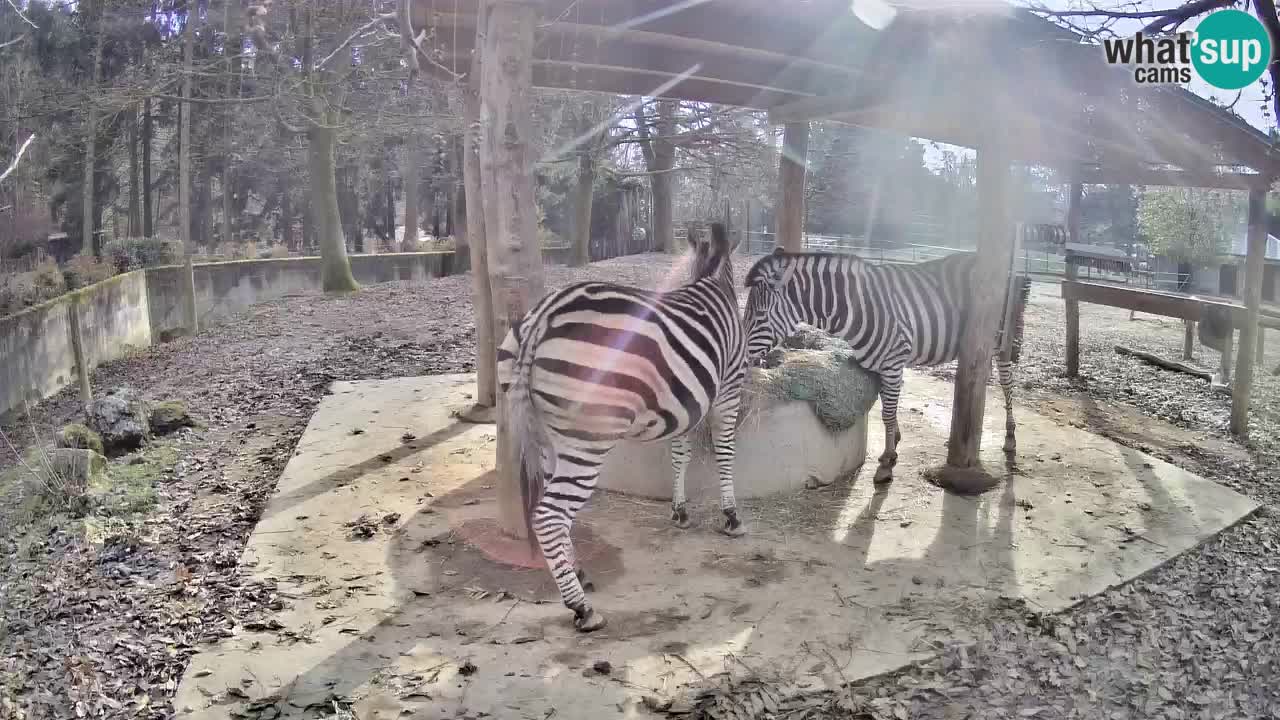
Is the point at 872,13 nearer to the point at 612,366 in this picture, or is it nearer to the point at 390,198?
the point at 612,366

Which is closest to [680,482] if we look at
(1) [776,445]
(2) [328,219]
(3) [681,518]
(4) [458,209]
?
(3) [681,518]

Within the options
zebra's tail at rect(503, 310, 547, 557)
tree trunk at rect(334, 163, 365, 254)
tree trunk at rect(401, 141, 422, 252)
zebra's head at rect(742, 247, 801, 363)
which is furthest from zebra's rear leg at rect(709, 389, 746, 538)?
tree trunk at rect(334, 163, 365, 254)

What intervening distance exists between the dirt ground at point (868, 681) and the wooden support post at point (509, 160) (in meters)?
1.41

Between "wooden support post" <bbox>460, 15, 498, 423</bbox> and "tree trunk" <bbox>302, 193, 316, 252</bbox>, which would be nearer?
"wooden support post" <bbox>460, 15, 498, 423</bbox>

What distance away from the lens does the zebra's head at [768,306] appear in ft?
19.7

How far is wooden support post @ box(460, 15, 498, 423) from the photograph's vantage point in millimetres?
6434

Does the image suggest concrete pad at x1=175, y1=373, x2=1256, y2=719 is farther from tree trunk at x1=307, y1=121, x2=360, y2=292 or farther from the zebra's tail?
tree trunk at x1=307, y1=121, x2=360, y2=292

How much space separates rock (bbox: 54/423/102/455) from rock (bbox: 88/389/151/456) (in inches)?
9.4

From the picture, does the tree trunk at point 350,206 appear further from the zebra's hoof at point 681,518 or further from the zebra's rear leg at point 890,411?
the zebra's hoof at point 681,518

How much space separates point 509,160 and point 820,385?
287 cm

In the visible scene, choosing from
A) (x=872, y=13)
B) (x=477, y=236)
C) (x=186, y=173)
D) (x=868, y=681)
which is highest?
(x=186, y=173)

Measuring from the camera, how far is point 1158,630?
4.04 meters

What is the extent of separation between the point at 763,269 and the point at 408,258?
15415 millimetres

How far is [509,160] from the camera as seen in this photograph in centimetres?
457
